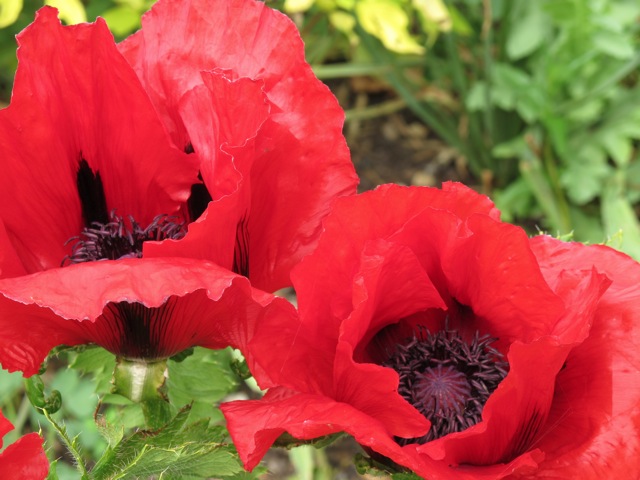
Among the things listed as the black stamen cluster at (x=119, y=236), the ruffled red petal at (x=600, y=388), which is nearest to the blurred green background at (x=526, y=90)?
the black stamen cluster at (x=119, y=236)

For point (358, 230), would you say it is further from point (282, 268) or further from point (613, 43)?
point (613, 43)

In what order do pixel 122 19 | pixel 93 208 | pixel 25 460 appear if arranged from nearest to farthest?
pixel 25 460 → pixel 93 208 → pixel 122 19

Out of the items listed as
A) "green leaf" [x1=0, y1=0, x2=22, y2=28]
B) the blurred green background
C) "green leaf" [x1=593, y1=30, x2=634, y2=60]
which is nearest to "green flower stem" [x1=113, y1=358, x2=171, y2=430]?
"green leaf" [x1=0, y1=0, x2=22, y2=28]

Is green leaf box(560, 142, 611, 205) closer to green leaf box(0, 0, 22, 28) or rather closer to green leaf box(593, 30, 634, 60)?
green leaf box(593, 30, 634, 60)

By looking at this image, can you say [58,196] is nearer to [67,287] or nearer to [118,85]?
[118,85]

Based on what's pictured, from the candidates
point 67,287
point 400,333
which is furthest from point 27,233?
point 400,333

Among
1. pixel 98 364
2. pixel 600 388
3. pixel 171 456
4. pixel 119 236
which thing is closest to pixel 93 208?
pixel 119 236

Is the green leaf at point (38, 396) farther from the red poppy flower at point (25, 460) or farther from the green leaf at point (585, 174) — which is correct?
the green leaf at point (585, 174)
